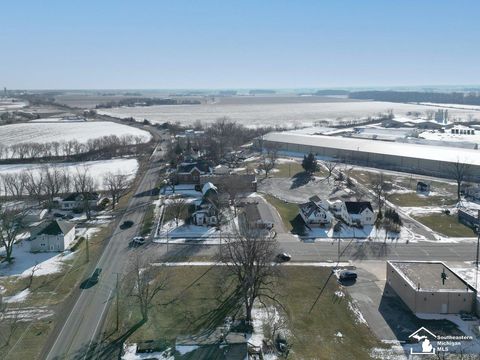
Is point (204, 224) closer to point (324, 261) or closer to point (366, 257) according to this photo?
point (324, 261)

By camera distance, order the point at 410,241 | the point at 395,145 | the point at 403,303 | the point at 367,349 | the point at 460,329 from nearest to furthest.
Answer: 1. the point at 367,349
2. the point at 460,329
3. the point at 403,303
4. the point at 410,241
5. the point at 395,145

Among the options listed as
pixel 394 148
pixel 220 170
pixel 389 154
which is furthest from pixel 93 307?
pixel 394 148

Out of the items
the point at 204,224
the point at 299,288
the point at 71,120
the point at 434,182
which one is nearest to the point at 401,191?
the point at 434,182

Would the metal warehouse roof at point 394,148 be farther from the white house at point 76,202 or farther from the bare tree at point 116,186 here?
the white house at point 76,202

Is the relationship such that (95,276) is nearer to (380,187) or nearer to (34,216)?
(34,216)

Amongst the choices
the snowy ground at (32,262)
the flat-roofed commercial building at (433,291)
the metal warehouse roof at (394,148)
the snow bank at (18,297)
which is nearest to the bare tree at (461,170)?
the metal warehouse roof at (394,148)

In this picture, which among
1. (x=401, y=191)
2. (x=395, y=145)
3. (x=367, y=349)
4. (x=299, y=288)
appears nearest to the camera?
(x=367, y=349)

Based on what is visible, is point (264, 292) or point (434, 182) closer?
point (264, 292)
